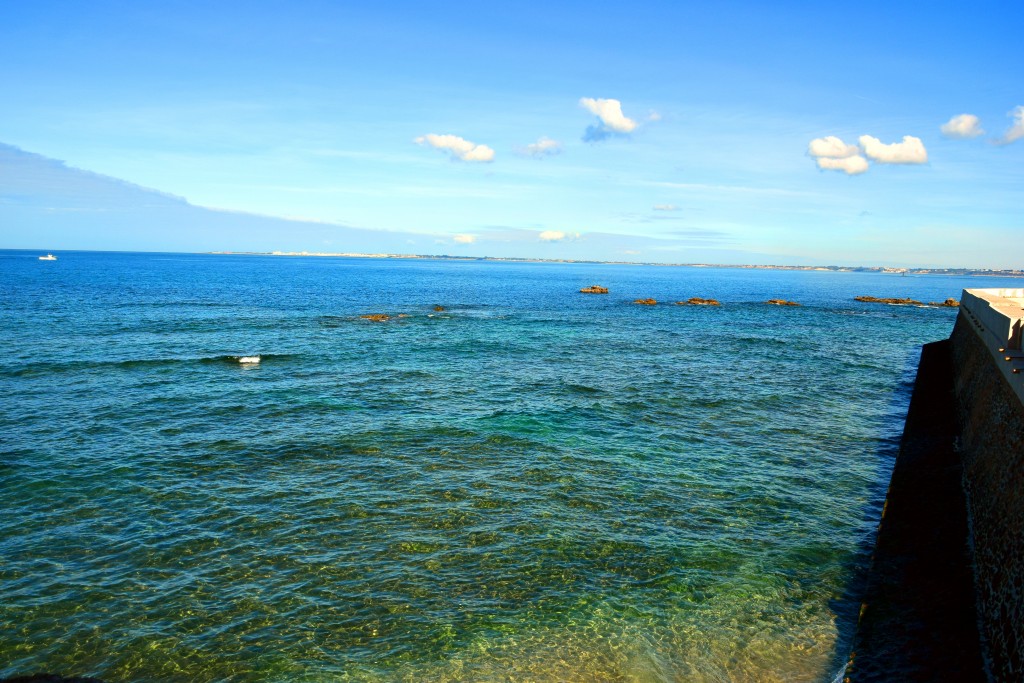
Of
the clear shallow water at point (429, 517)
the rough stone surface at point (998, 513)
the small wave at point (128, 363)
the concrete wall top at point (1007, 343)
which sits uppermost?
the concrete wall top at point (1007, 343)

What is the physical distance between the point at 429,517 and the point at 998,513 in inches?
521

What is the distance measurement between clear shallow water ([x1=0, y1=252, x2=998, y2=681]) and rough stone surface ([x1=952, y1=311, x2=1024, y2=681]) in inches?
102

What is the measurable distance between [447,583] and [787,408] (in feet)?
74.2

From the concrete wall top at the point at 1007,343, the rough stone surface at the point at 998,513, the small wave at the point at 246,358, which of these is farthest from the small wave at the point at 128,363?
the concrete wall top at the point at 1007,343

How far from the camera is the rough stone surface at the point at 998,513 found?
31.2 feet

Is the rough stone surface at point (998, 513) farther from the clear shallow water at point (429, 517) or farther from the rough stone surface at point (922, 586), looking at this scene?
the clear shallow water at point (429, 517)

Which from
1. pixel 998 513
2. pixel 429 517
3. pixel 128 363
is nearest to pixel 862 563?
pixel 998 513

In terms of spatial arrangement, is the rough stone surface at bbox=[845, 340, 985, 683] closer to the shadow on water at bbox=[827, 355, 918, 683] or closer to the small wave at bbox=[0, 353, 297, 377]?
the shadow on water at bbox=[827, 355, 918, 683]

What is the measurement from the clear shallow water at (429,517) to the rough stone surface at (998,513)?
102 inches

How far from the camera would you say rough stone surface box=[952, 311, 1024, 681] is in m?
9.50

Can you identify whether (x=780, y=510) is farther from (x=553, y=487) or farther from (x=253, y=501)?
(x=253, y=501)

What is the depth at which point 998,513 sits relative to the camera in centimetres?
1229

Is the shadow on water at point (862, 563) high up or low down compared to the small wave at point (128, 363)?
down

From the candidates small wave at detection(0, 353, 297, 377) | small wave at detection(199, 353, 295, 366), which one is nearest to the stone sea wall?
small wave at detection(199, 353, 295, 366)
